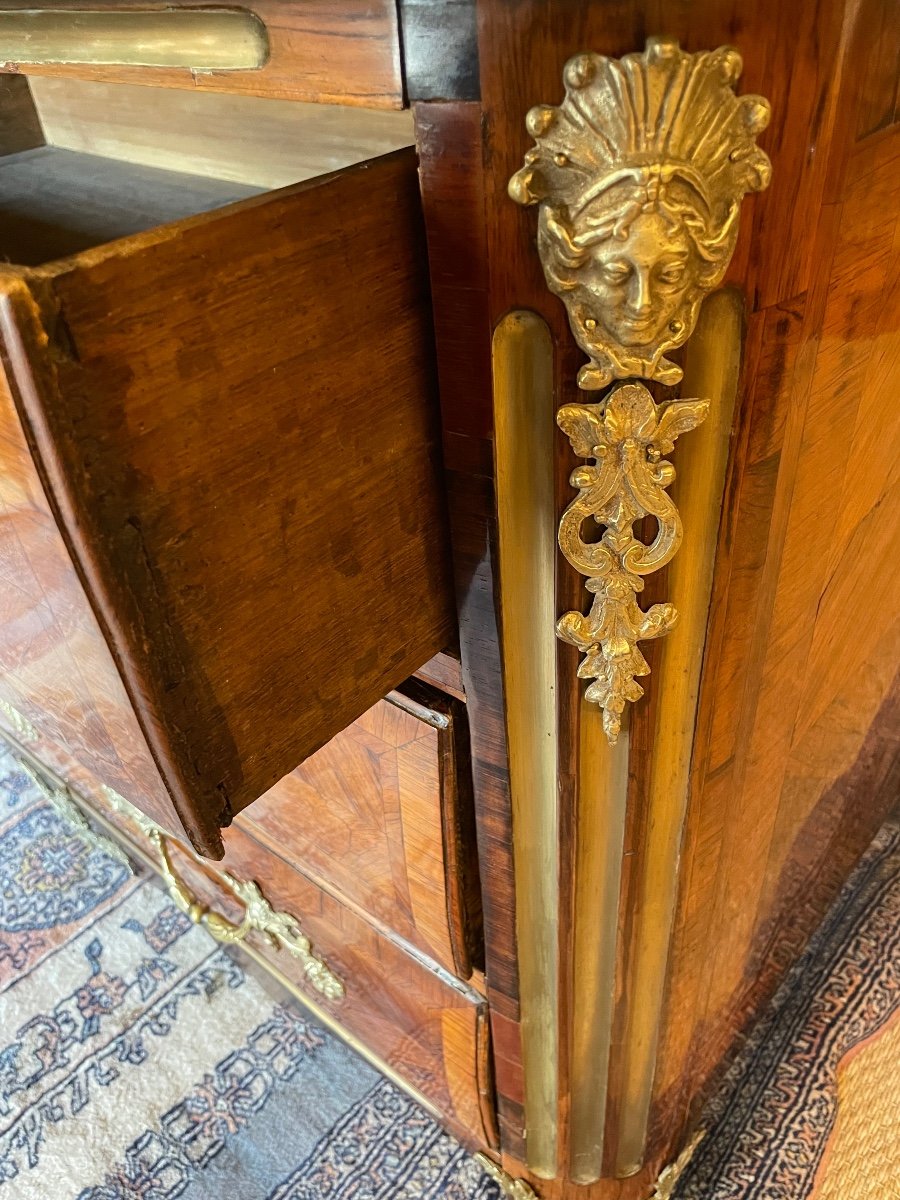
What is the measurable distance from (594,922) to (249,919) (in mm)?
463

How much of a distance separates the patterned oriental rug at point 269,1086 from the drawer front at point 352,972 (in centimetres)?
8

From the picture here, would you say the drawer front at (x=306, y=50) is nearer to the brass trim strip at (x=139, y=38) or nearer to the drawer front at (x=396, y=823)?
the brass trim strip at (x=139, y=38)

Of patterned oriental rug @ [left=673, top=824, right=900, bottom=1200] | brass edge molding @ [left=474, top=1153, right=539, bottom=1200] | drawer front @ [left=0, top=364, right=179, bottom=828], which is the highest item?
drawer front @ [left=0, top=364, right=179, bottom=828]

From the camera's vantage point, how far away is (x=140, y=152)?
1.92 feet

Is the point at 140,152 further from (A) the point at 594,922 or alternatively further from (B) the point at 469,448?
(A) the point at 594,922

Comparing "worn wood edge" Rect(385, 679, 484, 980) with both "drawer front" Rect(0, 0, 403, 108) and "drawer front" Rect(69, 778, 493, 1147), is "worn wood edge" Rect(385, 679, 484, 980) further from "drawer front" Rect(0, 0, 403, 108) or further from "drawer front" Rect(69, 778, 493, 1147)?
"drawer front" Rect(0, 0, 403, 108)

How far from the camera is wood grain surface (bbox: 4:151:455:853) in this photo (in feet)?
0.92

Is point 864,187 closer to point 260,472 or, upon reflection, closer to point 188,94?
point 260,472

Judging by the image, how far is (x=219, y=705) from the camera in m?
0.37

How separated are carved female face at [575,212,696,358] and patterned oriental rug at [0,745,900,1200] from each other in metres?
0.87

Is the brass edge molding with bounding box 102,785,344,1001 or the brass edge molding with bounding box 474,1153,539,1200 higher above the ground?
the brass edge molding with bounding box 102,785,344,1001

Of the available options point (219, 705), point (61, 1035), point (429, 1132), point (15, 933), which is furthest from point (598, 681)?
point (15, 933)

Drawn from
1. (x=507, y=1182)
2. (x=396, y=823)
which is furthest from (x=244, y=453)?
(x=507, y=1182)

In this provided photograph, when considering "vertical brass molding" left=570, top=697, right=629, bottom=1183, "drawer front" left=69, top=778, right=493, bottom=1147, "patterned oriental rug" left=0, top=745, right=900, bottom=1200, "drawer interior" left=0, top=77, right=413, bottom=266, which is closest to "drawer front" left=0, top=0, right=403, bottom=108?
"drawer interior" left=0, top=77, right=413, bottom=266
